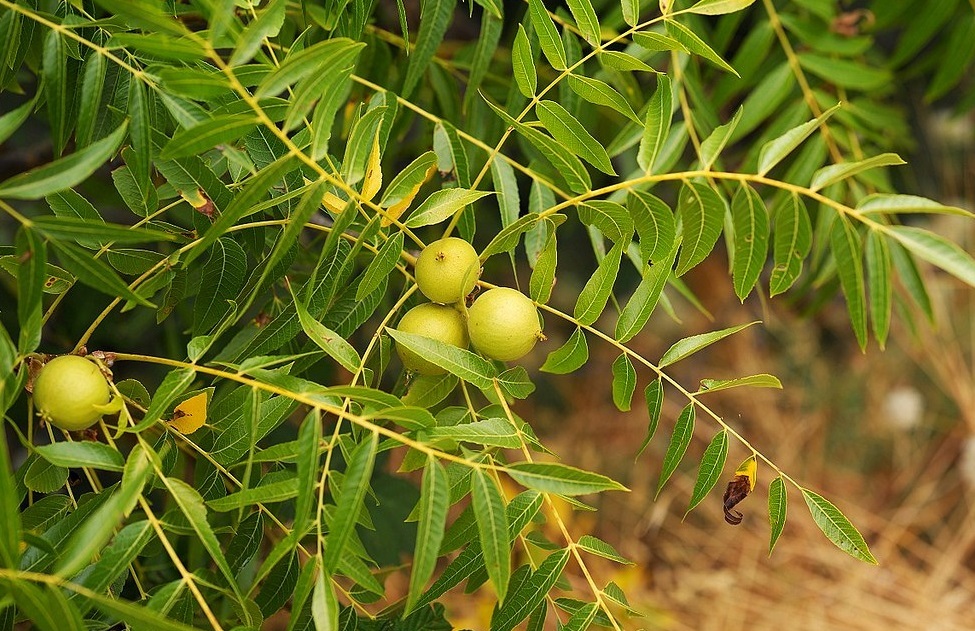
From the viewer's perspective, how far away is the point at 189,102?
16.6 inches

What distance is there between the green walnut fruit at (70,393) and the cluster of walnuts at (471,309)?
157mm

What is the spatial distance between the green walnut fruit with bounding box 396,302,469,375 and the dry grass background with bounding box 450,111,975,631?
915mm

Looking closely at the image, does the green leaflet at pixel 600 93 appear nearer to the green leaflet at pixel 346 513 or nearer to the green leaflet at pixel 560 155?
the green leaflet at pixel 560 155

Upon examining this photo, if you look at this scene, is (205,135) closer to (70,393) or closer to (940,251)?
(70,393)

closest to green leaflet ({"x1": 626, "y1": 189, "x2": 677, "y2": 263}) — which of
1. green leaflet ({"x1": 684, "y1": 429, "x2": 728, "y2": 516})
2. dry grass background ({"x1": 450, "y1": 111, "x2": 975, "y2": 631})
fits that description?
green leaflet ({"x1": 684, "y1": 429, "x2": 728, "y2": 516})

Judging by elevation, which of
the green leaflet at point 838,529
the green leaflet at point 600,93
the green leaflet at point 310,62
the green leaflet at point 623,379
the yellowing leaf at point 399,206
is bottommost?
the green leaflet at point 838,529

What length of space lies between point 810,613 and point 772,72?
1015 millimetres

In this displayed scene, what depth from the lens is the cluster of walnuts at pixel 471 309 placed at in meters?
0.46

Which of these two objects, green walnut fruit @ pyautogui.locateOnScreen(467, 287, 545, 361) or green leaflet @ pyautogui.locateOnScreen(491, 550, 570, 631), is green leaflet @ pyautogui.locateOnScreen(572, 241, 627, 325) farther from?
green leaflet @ pyautogui.locateOnScreen(491, 550, 570, 631)

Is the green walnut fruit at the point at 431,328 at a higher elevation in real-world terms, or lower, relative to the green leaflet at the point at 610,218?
lower

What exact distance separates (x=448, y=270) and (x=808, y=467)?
1.48 m

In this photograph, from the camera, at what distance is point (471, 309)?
0.47 meters

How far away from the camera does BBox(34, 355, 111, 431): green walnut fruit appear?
0.41 meters

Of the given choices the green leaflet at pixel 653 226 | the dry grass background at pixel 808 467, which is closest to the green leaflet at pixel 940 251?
the green leaflet at pixel 653 226
